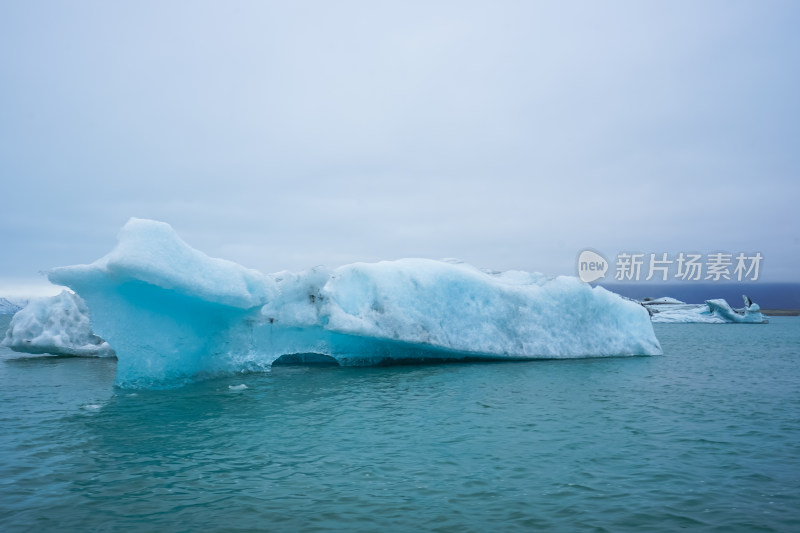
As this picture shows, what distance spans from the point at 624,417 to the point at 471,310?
7.27m

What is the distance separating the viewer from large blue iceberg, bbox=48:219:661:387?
36.5 ft

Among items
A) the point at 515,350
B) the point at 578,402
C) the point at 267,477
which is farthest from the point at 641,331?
the point at 267,477

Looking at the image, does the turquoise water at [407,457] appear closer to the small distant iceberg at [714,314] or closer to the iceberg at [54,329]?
the iceberg at [54,329]

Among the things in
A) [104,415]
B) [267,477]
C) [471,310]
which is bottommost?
[104,415]

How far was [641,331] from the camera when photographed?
18250 mm

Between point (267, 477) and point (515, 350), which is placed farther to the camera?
point (515, 350)

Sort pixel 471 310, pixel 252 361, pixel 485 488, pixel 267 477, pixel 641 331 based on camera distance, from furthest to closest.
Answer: pixel 641 331 < pixel 471 310 < pixel 252 361 < pixel 267 477 < pixel 485 488

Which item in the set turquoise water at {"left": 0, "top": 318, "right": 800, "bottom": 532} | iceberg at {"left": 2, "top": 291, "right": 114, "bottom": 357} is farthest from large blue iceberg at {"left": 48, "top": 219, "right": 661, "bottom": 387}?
iceberg at {"left": 2, "top": 291, "right": 114, "bottom": 357}

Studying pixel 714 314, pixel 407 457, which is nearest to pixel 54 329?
pixel 407 457

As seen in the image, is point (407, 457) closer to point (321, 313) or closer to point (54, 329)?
point (321, 313)

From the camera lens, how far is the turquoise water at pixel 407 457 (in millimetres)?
4875

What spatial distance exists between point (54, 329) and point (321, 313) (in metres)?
12.4

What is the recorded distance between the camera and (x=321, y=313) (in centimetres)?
1380

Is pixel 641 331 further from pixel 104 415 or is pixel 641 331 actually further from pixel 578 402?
pixel 104 415
